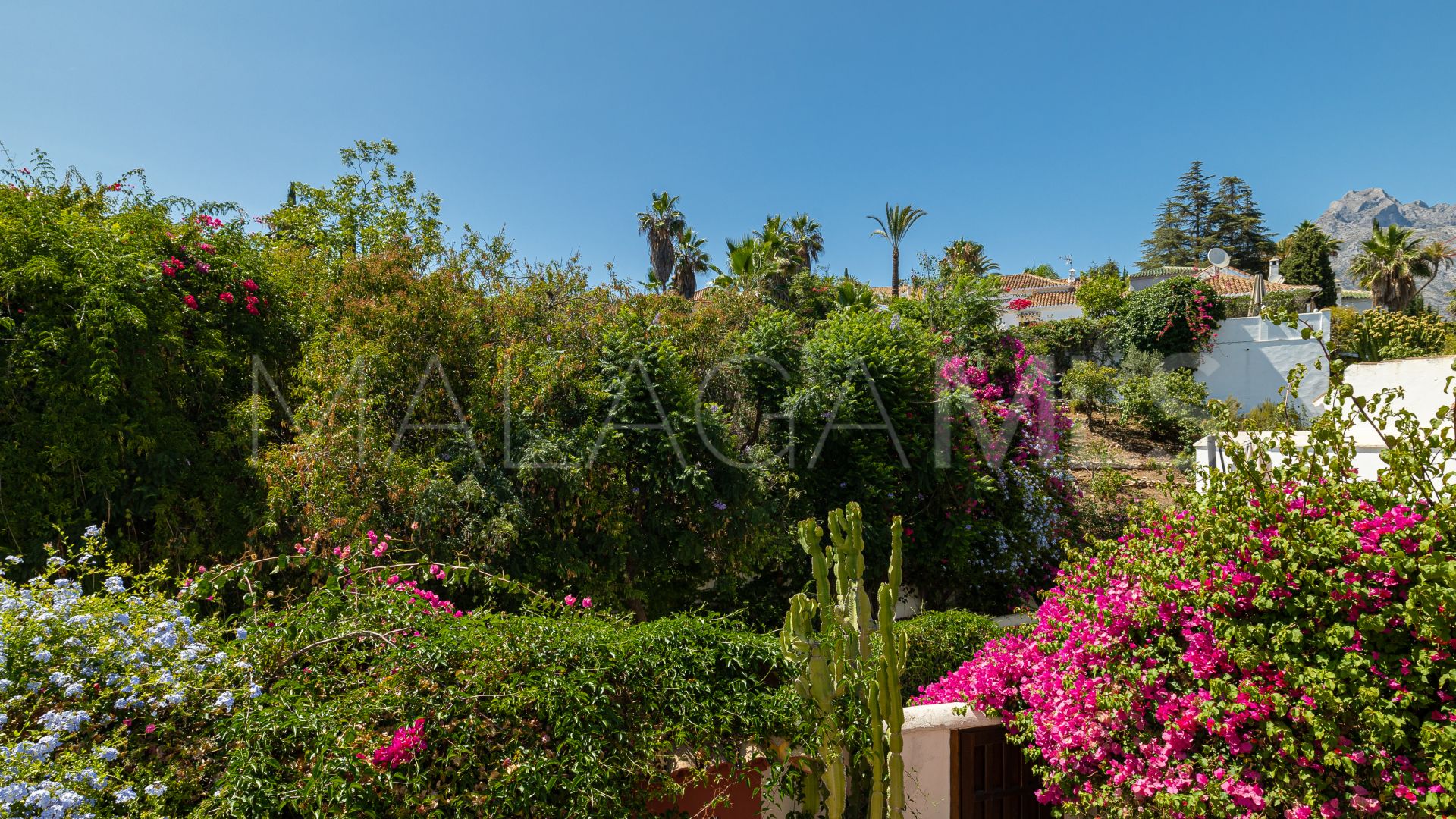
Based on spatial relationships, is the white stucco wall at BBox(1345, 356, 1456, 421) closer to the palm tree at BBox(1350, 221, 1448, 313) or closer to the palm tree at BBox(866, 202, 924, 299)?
the palm tree at BBox(866, 202, 924, 299)

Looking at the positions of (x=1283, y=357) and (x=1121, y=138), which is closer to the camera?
(x=1121, y=138)

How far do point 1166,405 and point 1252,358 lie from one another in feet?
15.9

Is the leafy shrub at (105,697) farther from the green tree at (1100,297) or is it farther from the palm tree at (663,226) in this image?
the palm tree at (663,226)

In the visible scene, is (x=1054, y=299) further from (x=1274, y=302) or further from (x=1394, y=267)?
(x=1394, y=267)

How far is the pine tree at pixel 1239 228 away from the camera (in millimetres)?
42562

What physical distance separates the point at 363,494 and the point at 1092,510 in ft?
36.6

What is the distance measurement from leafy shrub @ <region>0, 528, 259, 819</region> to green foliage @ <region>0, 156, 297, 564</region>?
2.56 meters

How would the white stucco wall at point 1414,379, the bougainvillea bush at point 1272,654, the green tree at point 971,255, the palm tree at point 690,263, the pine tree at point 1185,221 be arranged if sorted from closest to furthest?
the bougainvillea bush at point 1272,654 < the white stucco wall at point 1414,379 < the palm tree at point 690,263 < the green tree at point 971,255 < the pine tree at point 1185,221

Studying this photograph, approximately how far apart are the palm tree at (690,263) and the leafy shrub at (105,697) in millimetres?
22893

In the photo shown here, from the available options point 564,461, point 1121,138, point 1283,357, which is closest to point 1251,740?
point 564,461

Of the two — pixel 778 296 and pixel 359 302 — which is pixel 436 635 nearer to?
pixel 359 302

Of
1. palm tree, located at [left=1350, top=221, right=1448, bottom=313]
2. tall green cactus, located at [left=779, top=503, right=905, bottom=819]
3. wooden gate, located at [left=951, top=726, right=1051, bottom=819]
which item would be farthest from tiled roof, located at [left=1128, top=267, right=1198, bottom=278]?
tall green cactus, located at [left=779, top=503, right=905, bottom=819]

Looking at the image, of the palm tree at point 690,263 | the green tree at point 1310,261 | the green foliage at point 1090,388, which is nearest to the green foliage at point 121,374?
the green foliage at point 1090,388

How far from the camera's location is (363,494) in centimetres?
545
